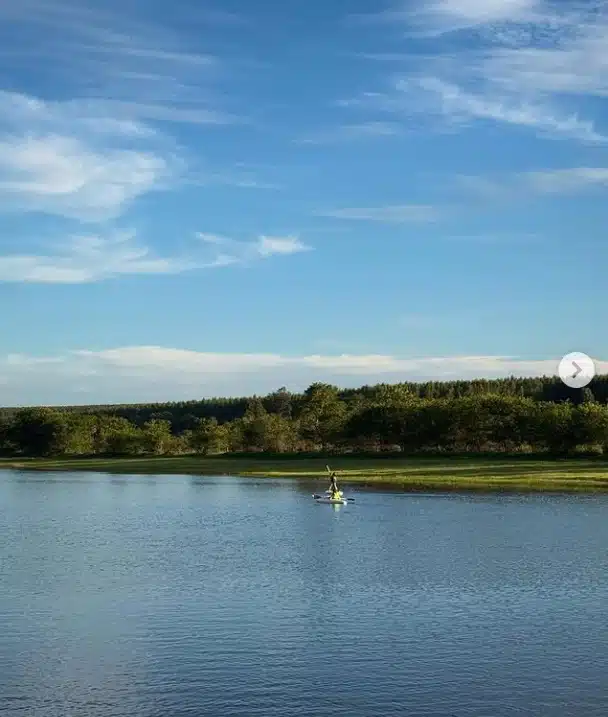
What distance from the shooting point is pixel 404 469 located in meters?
104

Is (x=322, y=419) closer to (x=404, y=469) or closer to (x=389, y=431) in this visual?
(x=389, y=431)

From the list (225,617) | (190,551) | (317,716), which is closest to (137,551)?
(190,551)

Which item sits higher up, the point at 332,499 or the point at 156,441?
the point at 156,441

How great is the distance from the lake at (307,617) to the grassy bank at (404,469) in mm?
25481

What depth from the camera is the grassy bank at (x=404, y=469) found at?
Answer: 280 feet

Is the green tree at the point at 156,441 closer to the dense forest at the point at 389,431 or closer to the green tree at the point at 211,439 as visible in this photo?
the dense forest at the point at 389,431

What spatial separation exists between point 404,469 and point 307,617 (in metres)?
73.4

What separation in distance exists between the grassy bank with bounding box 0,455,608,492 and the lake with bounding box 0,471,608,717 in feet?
83.6

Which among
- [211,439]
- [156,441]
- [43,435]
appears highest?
[43,435]

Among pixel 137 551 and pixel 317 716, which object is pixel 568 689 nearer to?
pixel 317 716

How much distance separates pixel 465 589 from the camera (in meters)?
36.3

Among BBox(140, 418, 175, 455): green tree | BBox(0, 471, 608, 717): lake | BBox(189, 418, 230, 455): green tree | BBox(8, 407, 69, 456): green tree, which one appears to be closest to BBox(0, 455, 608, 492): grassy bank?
BBox(189, 418, 230, 455): green tree

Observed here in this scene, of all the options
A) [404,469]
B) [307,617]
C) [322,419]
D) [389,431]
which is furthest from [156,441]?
[307,617]

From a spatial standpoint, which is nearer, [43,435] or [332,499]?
[332,499]
